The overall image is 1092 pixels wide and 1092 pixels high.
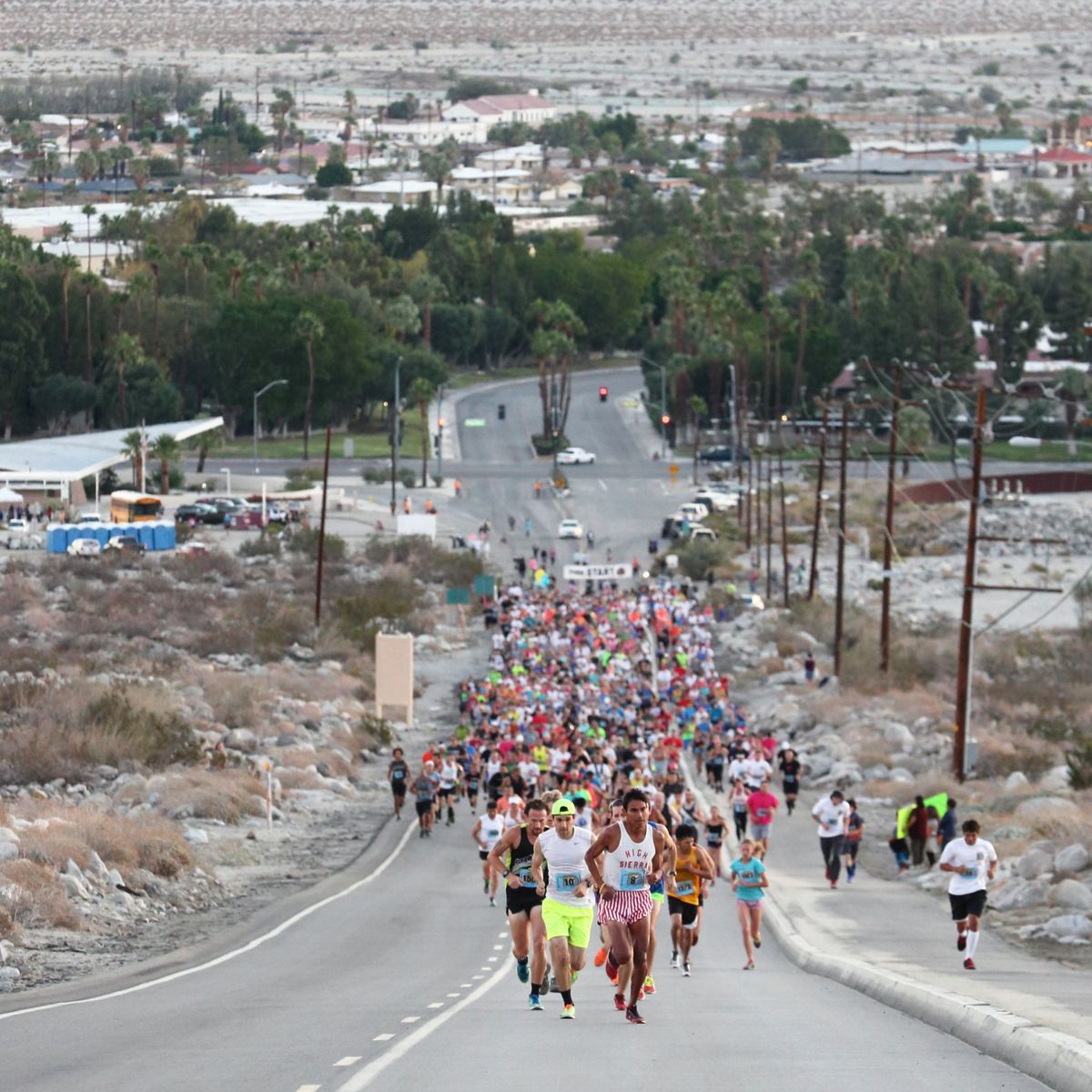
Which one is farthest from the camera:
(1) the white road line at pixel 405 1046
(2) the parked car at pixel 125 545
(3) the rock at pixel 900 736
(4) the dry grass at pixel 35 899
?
(2) the parked car at pixel 125 545

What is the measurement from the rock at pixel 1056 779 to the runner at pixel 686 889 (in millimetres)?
16803

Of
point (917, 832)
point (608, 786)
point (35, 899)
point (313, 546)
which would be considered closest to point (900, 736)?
point (608, 786)

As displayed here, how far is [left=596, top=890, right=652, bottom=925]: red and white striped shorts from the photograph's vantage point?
1677cm

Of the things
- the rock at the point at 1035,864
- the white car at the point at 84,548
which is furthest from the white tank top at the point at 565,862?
the white car at the point at 84,548

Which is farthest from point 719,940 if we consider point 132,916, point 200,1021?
point 200,1021

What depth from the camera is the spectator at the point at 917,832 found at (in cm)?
3156

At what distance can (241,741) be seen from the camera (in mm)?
42719

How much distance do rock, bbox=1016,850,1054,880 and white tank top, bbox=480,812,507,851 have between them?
602 cm

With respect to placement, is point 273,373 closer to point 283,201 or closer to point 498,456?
point 498,456

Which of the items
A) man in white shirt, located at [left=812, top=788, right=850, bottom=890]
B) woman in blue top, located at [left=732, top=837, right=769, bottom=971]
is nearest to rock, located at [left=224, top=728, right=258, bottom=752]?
man in white shirt, located at [left=812, top=788, right=850, bottom=890]

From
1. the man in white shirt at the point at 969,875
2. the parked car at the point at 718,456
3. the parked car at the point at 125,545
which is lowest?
the parked car at the point at 718,456

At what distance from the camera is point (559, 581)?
82312 mm

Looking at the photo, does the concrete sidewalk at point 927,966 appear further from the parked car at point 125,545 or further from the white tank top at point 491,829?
the parked car at point 125,545

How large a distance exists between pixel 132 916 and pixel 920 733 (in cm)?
2349
